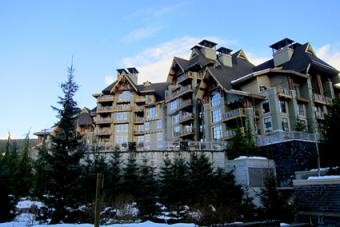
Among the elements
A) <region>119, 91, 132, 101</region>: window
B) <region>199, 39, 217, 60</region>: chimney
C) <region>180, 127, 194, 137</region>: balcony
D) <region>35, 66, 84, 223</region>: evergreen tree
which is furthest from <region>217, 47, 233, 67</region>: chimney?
<region>35, 66, 84, 223</region>: evergreen tree

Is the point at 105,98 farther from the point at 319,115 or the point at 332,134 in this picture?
the point at 332,134

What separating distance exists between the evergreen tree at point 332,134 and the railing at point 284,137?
2.09m

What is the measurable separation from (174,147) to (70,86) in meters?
16.0

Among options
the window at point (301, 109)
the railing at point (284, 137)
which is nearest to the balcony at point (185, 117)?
the window at point (301, 109)

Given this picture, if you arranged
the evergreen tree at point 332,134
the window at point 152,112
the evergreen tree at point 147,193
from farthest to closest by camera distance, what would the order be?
the window at point 152,112 → the evergreen tree at point 332,134 → the evergreen tree at point 147,193

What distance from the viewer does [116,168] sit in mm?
25672

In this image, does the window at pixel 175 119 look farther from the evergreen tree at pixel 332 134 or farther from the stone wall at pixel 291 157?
the evergreen tree at pixel 332 134

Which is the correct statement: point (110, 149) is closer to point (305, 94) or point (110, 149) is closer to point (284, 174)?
point (284, 174)

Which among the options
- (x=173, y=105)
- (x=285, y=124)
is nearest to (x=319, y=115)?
(x=285, y=124)

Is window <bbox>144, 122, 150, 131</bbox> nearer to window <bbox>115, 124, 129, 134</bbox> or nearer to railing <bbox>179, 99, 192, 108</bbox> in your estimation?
window <bbox>115, 124, 129, 134</bbox>

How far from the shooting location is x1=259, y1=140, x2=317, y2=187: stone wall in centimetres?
2933

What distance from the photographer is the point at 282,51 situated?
44188 millimetres

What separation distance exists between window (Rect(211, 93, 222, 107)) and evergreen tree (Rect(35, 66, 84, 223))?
27.5m

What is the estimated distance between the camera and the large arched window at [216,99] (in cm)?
4312
